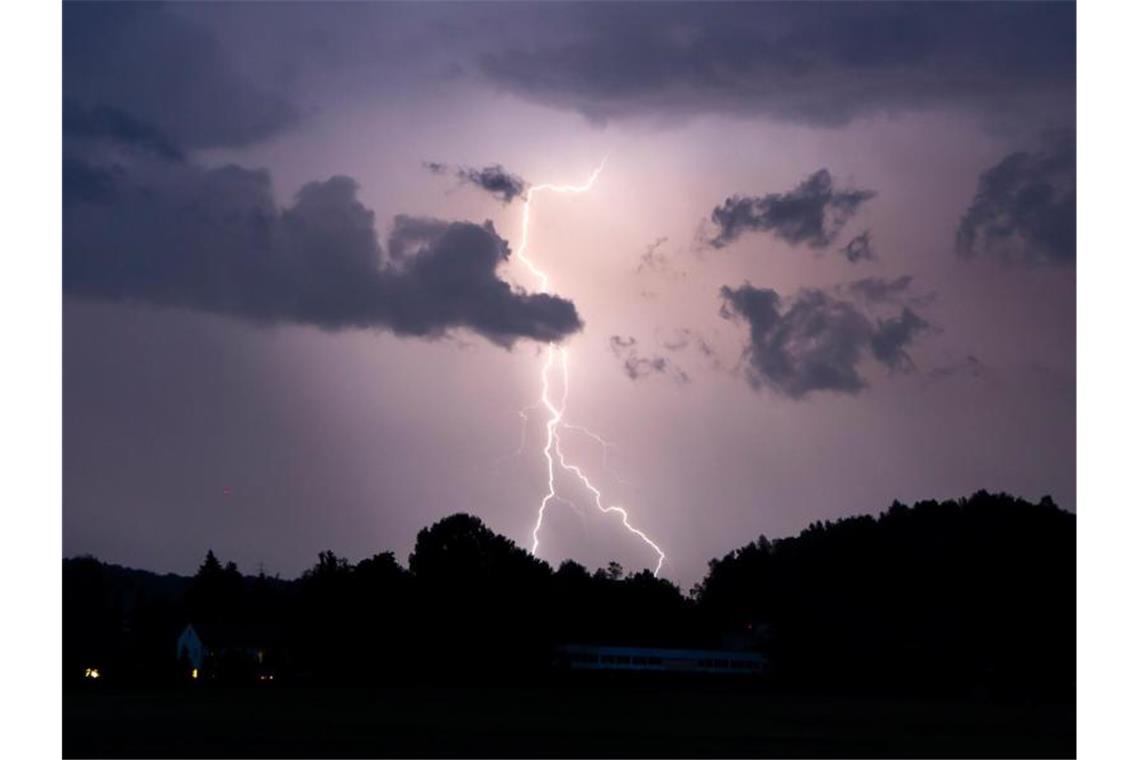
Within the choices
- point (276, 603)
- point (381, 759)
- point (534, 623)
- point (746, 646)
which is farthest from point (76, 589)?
point (381, 759)

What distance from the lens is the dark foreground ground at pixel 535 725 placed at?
25.5 m

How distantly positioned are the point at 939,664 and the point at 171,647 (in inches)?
1373

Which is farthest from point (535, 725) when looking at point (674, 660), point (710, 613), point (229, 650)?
point (710, 613)

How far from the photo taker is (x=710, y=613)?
76.4 m

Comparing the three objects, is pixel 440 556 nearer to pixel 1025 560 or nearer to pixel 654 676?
pixel 654 676

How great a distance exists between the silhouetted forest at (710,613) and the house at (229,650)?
23cm

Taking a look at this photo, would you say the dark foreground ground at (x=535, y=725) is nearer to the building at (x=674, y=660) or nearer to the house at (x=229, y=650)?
the house at (x=229, y=650)

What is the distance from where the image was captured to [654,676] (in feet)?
215

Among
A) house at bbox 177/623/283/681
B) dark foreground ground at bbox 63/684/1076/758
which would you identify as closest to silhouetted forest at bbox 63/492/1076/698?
house at bbox 177/623/283/681

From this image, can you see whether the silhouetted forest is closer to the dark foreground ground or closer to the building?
the building

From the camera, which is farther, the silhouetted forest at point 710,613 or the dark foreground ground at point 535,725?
the silhouetted forest at point 710,613

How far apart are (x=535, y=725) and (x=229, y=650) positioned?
38171 millimetres

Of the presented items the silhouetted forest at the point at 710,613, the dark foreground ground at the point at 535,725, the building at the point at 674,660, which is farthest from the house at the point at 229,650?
the building at the point at 674,660

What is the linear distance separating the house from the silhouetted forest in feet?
0.75
